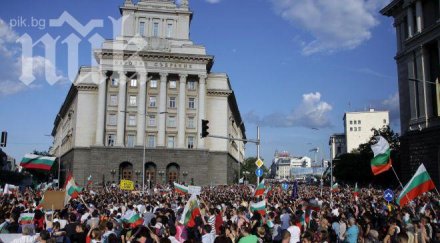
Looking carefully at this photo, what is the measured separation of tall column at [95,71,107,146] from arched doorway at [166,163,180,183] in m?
10.7

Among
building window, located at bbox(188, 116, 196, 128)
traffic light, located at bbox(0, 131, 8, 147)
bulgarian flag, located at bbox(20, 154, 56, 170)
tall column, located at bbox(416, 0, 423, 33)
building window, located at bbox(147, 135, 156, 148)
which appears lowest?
bulgarian flag, located at bbox(20, 154, 56, 170)

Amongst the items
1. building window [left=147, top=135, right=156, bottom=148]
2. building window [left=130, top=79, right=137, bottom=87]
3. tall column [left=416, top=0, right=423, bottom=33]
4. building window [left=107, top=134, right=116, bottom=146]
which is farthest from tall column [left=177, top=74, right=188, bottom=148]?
tall column [left=416, top=0, right=423, bottom=33]

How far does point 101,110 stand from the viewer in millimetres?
65000

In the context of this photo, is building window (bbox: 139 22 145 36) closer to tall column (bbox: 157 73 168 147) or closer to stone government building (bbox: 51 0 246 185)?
stone government building (bbox: 51 0 246 185)

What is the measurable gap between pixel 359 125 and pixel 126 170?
111800mm

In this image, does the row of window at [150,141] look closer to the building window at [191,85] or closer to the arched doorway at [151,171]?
the arched doorway at [151,171]

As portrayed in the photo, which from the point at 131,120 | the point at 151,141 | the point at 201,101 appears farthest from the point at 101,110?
the point at 201,101

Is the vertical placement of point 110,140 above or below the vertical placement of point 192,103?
below

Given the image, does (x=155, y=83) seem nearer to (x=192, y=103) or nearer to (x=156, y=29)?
(x=192, y=103)

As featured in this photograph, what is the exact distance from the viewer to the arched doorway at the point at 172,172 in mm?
65706

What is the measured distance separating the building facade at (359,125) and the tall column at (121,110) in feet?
359

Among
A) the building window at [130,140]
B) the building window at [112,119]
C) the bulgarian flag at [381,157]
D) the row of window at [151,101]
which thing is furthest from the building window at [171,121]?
the bulgarian flag at [381,157]

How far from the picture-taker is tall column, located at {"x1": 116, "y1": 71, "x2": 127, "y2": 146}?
64.9 m

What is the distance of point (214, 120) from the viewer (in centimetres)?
7144
